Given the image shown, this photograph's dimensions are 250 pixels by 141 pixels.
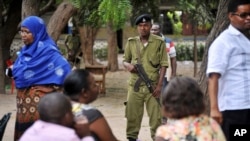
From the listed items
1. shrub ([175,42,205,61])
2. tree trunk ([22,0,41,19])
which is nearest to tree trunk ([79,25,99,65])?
shrub ([175,42,205,61])

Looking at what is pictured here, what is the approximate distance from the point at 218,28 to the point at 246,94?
2678mm

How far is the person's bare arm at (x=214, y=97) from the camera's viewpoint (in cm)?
399

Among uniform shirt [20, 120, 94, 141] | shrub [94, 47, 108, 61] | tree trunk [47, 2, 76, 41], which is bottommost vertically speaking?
shrub [94, 47, 108, 61]

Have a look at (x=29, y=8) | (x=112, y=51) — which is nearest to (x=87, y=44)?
(x=112, y=51)

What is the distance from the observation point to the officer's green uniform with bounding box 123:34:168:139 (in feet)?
22.5

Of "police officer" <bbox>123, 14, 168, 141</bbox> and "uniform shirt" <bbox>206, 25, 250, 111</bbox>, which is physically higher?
"uniform shirt" <bbox>206, 25, 250, 111</bbox>

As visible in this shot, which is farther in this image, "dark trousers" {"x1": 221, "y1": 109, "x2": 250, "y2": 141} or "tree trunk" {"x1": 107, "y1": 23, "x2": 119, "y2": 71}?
"tree trunk" {"x1": 107, "y1": 23, "x2": 119, "y2": 71}

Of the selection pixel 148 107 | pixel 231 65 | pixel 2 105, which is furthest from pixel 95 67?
pixel 231 65

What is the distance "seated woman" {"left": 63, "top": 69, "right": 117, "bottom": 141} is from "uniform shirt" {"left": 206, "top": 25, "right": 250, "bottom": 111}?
3.08 feet

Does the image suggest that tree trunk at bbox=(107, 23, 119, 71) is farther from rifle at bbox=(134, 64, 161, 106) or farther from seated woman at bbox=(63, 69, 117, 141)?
seated woman at bbox=(63, 69, 117, 141)

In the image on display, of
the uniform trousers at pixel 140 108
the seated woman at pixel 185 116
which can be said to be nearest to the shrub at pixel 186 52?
the uniform trousers at pixel 140 108

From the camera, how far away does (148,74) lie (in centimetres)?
682

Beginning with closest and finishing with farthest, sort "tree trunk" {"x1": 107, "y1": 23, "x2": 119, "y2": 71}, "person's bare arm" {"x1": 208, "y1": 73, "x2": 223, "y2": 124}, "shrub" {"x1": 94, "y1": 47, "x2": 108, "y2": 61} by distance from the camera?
"person's bare arm" {"x1": 208, "y1": 73, "x2": 223, "y2": 124}
"tree trunk" {"x1": 107, "y1": 23, "x2": 119, "y2": 71}
"shrub" {"x1": 94, "y1": 47, "x2": 108, "y2": 61}

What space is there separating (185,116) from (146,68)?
3.61m
